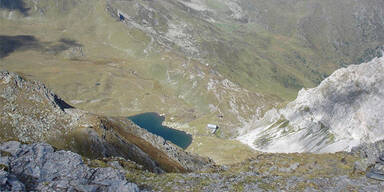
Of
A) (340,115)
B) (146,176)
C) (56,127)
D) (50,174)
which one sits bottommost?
(340,115)

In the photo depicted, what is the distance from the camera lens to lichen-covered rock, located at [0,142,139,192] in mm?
24531

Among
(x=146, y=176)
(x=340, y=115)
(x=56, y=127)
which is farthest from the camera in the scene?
(x=340, y=115)

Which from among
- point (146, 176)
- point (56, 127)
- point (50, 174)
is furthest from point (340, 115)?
point (50, 174)

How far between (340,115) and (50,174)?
7368 inches

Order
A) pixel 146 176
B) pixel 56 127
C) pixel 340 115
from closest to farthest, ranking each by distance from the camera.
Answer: pixel 146 176 → pixel 56 127 → pixel 340 115

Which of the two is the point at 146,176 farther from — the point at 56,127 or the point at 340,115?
the point at 340,115

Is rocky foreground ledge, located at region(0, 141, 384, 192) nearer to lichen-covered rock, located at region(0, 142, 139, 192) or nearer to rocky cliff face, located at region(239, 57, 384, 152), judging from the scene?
lichen-covered rock, located at region(0, 142, 139, 192)

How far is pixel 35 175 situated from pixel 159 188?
11.7 metres

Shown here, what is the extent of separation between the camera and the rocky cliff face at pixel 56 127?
53875mm

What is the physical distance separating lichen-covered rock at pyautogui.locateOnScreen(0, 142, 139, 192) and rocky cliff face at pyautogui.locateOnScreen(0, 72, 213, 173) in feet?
83.6

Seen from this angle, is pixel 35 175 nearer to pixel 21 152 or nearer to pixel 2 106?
pixel 21 152

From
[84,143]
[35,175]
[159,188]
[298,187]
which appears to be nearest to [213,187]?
[159,188]

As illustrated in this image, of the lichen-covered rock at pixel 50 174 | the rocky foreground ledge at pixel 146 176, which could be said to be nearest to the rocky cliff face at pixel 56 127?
the rocky foreground ledge at pixel 146 176

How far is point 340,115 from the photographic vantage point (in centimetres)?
18338
